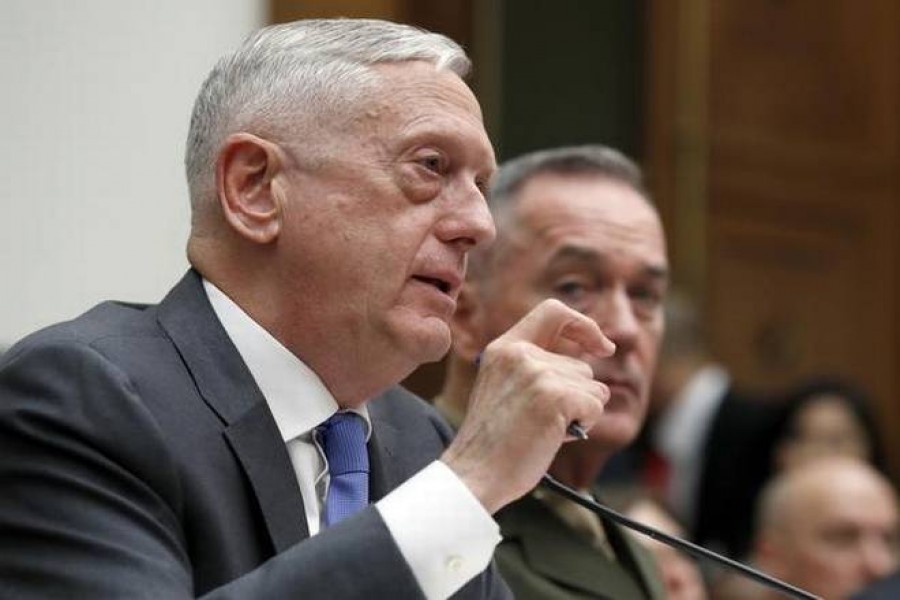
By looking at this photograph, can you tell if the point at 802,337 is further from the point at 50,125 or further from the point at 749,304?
the point at 50,125

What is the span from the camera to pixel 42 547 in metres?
1.94

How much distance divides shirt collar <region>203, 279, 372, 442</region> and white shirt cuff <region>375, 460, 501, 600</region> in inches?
10.8

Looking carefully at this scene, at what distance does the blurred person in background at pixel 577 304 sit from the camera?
3.09 m

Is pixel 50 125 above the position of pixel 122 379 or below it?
below

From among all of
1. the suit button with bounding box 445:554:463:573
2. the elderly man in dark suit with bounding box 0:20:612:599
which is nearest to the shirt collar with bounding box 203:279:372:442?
the elderly man in dark suit with bounding box 0:20:612:599

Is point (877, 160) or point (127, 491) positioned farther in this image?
point (877, 160)

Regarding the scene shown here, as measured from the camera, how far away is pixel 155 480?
200 centimetres

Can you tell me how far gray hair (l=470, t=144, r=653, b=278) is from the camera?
3.38 metres

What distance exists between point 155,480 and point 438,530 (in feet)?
0.94

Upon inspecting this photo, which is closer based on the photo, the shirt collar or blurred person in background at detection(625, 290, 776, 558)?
the shirt collar

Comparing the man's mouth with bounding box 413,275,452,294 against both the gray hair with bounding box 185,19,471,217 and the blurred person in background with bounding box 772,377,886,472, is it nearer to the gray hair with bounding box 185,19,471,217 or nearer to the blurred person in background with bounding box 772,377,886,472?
the gray hair with bounding box 185,19,471,217

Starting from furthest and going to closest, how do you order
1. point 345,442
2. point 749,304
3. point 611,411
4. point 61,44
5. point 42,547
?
1. point 749,304
2. point 61,44
3. point 611,411
4. point 345,442
5. point 42,547

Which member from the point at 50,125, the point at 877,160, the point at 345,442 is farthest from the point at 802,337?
the point at 345,442

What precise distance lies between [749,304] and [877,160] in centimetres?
77
